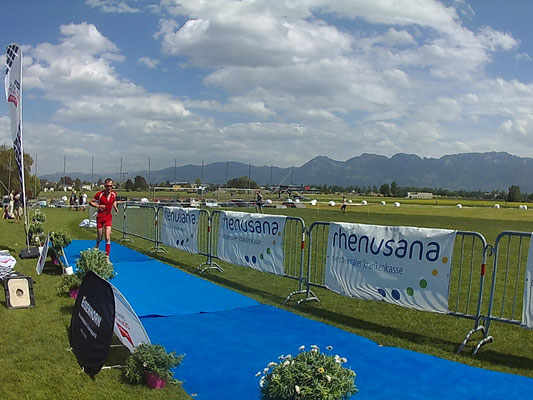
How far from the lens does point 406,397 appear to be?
4414 millimetres

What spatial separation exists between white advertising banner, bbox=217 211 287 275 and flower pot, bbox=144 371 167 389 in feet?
15.7

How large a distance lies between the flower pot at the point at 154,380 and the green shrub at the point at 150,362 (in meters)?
0.03

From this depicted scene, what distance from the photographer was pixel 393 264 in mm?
6836

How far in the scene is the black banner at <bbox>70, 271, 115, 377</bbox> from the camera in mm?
4227

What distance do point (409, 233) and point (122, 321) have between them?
4051 millimetres

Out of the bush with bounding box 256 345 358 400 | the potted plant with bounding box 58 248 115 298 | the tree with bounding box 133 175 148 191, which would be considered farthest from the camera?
the tree with bounding box 133 175 148 191

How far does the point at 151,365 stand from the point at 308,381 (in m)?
1.91

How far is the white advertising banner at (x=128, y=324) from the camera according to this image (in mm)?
4207

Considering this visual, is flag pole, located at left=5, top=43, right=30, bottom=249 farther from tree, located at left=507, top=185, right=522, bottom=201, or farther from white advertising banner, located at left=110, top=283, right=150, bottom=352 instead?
tree, located at left=507, top=185, right=522, bottom=201

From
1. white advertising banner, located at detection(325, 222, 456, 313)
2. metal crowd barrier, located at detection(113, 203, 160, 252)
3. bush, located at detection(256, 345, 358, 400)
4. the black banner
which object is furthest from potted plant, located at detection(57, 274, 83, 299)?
metal crowd barrier, located at detection(113, 203, 160, 252)

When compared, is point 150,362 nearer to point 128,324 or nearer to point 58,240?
point 128,324

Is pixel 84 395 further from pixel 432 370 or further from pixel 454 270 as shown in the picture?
pixel 454 270

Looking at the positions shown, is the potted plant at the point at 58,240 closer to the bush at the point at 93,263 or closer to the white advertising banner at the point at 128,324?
the bush at the point at 93,263

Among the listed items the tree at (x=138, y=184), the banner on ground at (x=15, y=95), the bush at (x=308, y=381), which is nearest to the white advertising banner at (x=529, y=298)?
the bush at (x=308, y=381)
